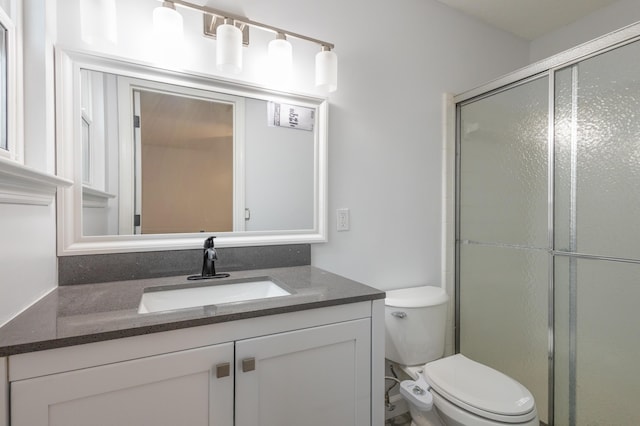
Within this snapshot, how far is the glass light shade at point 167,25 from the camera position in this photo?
45.2 inches

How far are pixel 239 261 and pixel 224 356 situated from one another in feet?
1.88

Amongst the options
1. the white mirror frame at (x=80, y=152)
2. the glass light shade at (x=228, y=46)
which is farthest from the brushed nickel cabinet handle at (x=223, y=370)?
the glass light shade at (x=228, y=46)

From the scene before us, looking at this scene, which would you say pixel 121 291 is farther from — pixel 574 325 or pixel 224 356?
pixel 574 325

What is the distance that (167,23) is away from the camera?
1.15 metres

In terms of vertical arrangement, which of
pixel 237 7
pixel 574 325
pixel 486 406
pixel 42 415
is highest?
pixel 237 7

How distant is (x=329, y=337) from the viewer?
95 cm

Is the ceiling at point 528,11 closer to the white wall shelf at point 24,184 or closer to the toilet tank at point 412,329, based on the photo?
the toilet tank at point 412,329

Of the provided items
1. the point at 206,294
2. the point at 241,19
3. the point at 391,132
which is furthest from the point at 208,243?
the point at 391,132

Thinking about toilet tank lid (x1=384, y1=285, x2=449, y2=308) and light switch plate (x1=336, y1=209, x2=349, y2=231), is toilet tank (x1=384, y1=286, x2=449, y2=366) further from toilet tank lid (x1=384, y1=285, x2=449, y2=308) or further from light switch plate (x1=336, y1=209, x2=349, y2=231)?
light switch plate (x1=336, y1=209, x2=349, y2=231)

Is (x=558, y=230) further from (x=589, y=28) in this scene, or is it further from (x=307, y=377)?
(x=589, y=28)

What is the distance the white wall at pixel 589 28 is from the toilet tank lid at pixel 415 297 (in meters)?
1.98

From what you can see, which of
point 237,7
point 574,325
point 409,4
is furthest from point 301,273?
point 409,4

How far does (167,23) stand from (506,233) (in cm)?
194

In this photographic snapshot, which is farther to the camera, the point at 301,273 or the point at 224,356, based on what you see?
the point at 301,273
